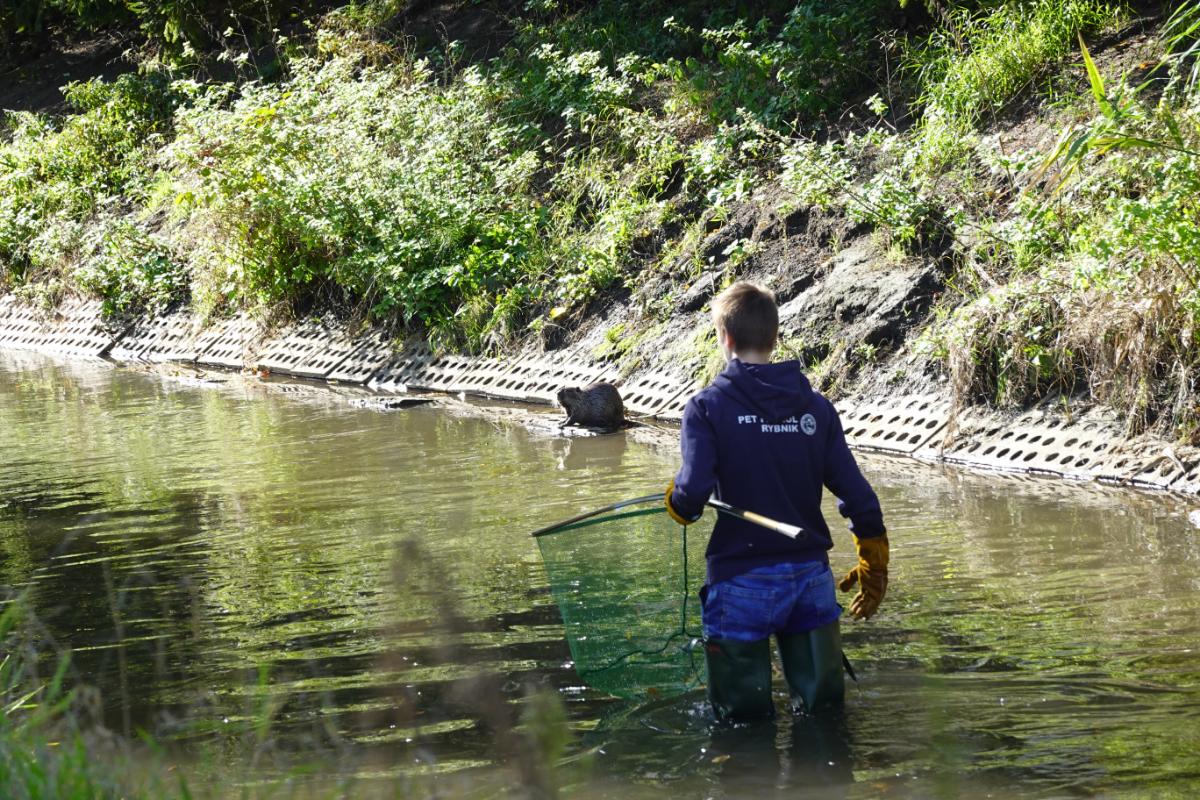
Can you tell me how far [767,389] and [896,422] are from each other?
19.6 feet

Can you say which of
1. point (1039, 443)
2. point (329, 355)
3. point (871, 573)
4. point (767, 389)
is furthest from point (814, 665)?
point (329, 355)

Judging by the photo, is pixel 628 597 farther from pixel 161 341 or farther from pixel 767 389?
pixel 161 341

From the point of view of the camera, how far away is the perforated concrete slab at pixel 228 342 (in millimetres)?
17203

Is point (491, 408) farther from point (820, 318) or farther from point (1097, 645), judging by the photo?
point (1097, 645)

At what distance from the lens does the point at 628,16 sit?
18.3m

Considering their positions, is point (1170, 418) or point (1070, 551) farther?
point (1170, 418)

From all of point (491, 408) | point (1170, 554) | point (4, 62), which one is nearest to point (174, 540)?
point (491, 408)

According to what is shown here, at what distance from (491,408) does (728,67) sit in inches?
192

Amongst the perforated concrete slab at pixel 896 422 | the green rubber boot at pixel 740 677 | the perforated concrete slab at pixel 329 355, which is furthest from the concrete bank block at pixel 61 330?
the green rubber boot at pixel 740 677

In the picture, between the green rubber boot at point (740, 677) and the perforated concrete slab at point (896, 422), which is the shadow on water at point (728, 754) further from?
the perforated concrete slab at point (896, 422)

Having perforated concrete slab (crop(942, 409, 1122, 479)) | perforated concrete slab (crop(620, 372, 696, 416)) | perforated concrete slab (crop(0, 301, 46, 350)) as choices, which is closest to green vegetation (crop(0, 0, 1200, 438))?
perforated concrete slab (crop(942, 409, 1122, 479))

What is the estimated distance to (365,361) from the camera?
613 inches

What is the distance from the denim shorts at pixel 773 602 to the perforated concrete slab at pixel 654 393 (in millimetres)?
6803

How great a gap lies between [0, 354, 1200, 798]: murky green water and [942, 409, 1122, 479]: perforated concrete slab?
0.38m
